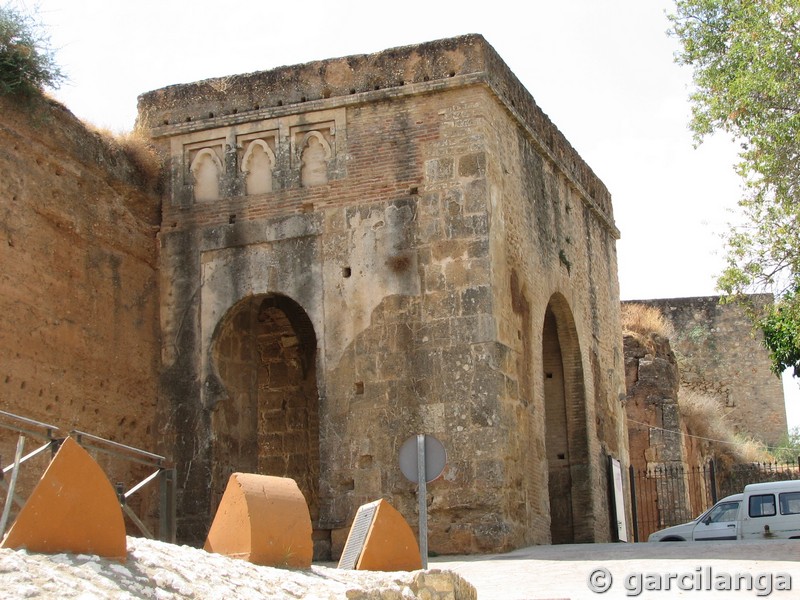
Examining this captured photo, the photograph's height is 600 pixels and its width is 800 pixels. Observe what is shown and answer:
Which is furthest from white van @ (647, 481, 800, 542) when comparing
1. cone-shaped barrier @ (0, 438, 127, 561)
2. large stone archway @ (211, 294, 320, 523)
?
cone-shaped barrier @ (0, 438, 127, 561)

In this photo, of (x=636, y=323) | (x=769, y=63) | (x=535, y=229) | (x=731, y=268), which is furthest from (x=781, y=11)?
(x=636, y=323)

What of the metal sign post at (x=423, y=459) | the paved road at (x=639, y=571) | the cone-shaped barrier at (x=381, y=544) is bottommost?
the paved road at (x=639, y=571)

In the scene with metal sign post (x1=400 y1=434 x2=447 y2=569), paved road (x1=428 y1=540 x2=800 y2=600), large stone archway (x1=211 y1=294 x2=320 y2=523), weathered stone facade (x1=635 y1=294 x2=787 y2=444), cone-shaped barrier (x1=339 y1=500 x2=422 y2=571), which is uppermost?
weathered stone facade (x1=635 y1=294 x2=787 y2=444)

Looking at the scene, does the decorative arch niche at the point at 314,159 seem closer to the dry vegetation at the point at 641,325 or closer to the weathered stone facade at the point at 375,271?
the weathered stone facade at the point at 375,271

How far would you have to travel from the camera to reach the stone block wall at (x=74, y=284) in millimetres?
13250

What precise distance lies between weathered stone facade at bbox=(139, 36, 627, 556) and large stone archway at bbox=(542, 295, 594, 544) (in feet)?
0.72

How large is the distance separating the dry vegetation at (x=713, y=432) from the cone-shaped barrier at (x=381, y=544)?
1833 cm

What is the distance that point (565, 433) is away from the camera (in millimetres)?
17578

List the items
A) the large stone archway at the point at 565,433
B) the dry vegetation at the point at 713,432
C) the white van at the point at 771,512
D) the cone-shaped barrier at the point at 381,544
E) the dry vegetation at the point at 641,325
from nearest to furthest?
the cone-shaped barrier at the point at 381,544, the white van at the point at 771,512, the large stone archway at the point at 565,433, the dry vegetation at the point at 641,325, the dry vegetation at the point at 713,432

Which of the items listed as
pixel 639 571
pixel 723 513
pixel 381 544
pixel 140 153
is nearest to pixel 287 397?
pixel 140 153

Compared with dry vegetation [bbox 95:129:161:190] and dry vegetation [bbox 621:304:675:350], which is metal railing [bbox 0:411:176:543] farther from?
dry vegetation [bbox 621:304:675:350]

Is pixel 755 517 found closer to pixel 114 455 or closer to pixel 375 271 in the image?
pixel 375 271

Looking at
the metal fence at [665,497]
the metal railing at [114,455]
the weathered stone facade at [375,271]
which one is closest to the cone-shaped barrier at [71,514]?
the metal railing at [114,455]

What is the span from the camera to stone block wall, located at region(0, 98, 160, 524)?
13250 mm
